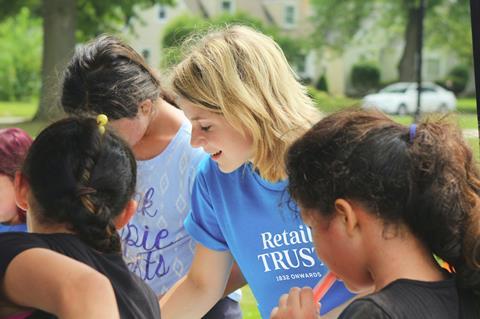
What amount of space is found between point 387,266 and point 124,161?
653mm

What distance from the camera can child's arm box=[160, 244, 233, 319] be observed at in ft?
9.10

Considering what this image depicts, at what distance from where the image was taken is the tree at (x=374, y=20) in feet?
127

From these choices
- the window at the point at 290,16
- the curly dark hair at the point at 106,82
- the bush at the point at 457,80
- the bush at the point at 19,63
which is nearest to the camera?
the curly dark hair at the point at 106,82

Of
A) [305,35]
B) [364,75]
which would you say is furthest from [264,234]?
[305,35]

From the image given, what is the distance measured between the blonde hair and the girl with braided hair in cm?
60

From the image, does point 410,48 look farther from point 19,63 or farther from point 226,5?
point 19,63

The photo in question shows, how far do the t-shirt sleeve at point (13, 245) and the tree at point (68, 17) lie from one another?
16.7 metres

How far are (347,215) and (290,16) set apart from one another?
52651 millimetres

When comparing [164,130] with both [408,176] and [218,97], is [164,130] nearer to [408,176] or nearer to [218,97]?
[218,97]

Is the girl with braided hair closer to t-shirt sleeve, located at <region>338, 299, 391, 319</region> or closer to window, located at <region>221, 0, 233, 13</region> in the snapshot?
t-shirt sleeve, located at <region>338, 299, 391, 319</region>

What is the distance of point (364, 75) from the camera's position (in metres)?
47.5

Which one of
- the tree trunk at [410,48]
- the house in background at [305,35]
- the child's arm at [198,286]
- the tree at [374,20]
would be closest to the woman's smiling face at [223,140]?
the child's arm at [198,286]

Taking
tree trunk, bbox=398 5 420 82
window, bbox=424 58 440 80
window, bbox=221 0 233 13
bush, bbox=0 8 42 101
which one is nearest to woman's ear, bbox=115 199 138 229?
tree trunk, bbox=398 5 420 82

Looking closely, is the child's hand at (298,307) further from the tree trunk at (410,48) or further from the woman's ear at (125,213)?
the tree trunk at (410,48)
